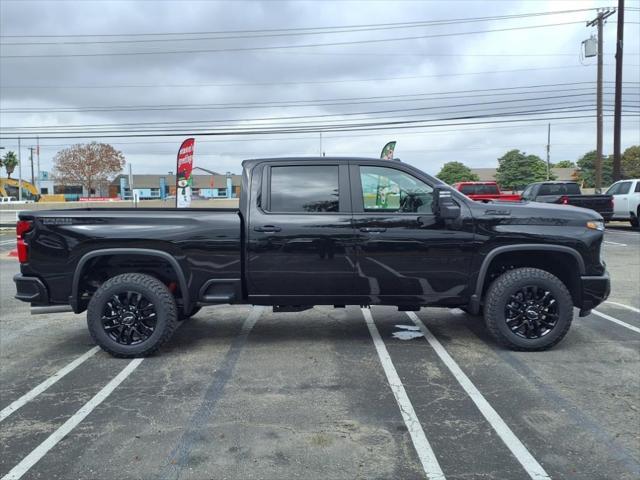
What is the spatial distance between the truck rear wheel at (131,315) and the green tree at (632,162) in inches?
3155

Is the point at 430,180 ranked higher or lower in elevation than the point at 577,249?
higher

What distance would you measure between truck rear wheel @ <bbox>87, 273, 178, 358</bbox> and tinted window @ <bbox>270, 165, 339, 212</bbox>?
141 centimetres

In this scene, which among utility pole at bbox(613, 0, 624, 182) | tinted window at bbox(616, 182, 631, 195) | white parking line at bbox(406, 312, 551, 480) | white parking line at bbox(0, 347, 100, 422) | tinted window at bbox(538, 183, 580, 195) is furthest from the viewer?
utility pole at bbox(613, 0, 624, 182)

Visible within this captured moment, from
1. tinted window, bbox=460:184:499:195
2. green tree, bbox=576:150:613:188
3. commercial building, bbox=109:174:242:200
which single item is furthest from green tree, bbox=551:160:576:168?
tinted window, bbox=460:184:499:195

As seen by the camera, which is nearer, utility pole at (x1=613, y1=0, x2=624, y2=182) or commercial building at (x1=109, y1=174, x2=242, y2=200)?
utility pole at (x1=613, y1=0, x2=624, y2=182)

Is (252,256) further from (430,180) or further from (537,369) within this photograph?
(537,369)

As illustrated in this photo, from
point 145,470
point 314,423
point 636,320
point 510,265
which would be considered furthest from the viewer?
point 636,320

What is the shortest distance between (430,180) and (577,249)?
1591 mm

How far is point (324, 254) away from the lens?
532cm

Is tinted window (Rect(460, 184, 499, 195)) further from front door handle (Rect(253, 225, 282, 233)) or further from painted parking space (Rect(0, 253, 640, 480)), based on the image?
front door handle (Rect(253, 225, 282, 233))

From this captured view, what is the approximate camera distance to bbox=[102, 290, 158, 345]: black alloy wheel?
534 centimetres

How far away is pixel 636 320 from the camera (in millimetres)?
6840

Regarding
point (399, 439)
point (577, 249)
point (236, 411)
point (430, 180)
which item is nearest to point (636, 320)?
point (577, 249)

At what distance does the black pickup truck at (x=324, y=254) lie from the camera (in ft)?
17.4
